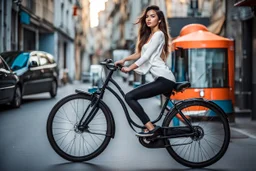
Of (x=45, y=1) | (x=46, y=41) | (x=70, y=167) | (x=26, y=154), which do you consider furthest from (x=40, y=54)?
(x=46, y=41)

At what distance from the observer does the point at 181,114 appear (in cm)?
609

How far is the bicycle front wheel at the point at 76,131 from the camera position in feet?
20.5

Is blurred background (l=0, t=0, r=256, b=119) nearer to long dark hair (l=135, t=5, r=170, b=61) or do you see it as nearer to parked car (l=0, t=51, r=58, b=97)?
parked car (l=0, t=51, r=58, b=97)

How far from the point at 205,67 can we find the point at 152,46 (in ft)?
23.9

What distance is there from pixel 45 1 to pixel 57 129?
30.1 metres

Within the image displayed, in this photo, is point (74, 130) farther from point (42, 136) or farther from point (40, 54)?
point (40, 54)

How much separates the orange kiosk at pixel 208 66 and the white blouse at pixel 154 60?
634cm

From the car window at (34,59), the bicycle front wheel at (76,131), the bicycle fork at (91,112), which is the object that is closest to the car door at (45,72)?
the car window at (34,59)

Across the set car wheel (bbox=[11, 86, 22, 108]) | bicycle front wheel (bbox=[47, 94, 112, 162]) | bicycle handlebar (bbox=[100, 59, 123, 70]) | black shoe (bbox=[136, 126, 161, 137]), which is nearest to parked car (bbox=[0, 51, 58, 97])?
car wheel (bbox=[11, 86, 22, 108])

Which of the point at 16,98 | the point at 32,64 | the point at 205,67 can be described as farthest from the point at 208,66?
the point at 32,64

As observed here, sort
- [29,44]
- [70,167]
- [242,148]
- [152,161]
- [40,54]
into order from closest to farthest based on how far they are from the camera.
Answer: [70,167] → [152,161] → [242,148] → [40,54] → [29,44]

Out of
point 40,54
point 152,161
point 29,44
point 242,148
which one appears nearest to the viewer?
point 152,161

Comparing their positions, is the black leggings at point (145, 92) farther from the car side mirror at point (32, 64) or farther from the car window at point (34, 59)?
the car window at point (34, 59)

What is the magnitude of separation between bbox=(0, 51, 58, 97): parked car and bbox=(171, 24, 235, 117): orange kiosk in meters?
5.62
